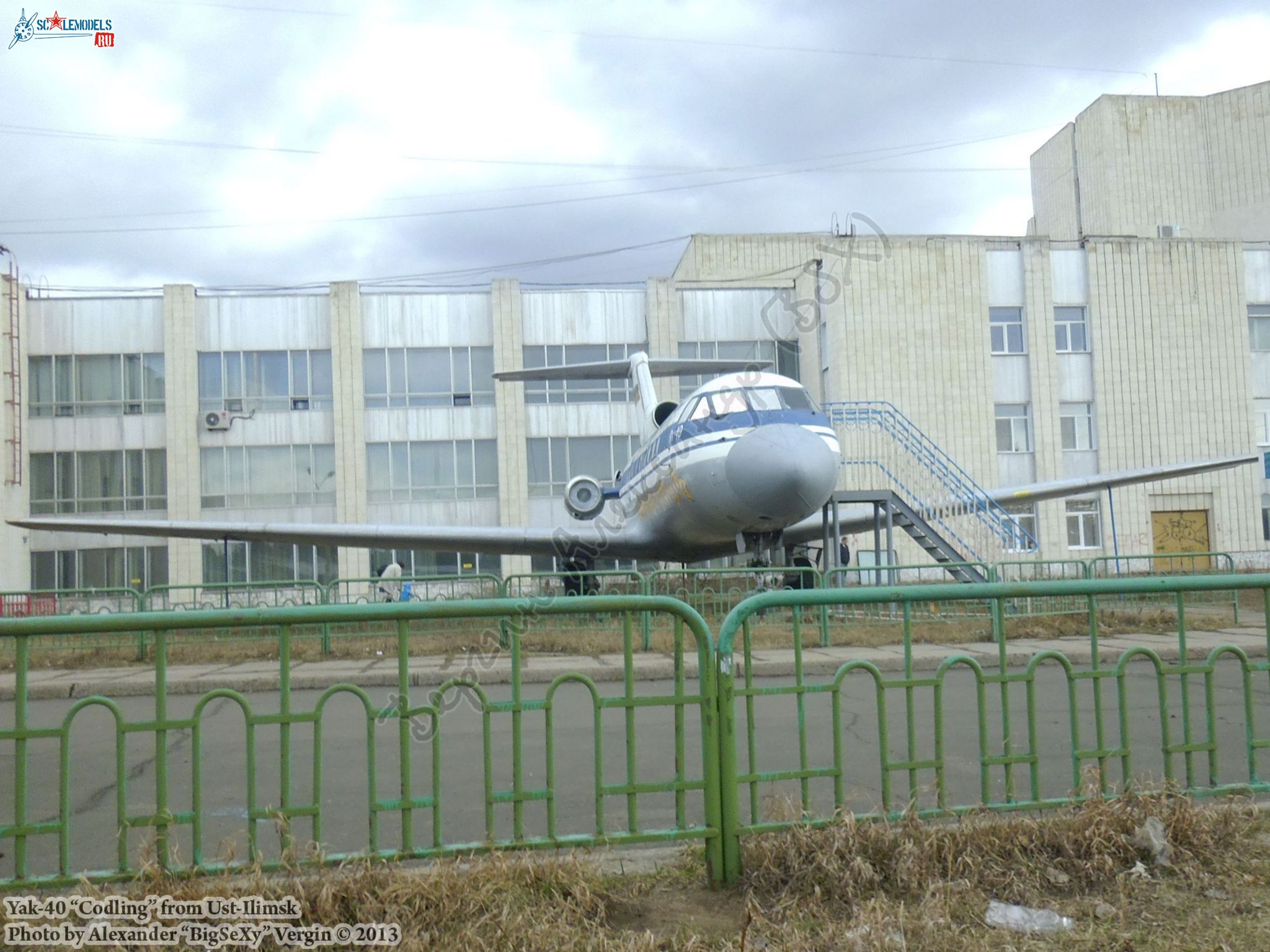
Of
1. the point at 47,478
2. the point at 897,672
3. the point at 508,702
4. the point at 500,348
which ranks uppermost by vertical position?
the point at 500,348

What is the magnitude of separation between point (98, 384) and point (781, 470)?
92.1 feet

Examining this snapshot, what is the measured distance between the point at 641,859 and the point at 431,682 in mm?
5697

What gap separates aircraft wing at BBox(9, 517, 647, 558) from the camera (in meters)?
19.1

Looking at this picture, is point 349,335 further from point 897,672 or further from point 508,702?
point 508,702

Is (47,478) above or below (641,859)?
above

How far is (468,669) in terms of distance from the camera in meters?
9.05

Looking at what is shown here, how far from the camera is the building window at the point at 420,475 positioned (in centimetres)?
3288

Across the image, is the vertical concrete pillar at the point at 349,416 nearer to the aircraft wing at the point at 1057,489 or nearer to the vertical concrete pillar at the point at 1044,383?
the aircraft wing at the point at 1057,489

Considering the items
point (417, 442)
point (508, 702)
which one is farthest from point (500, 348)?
point (508, 702)

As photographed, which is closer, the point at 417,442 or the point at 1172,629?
the point at 1172,629

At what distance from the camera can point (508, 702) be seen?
13.3ft

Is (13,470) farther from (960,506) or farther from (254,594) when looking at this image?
(960,506)

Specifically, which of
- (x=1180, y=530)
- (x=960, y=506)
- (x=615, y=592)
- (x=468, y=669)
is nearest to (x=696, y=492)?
(x=615, y=592)

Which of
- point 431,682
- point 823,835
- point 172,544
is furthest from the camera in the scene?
point 172,544
